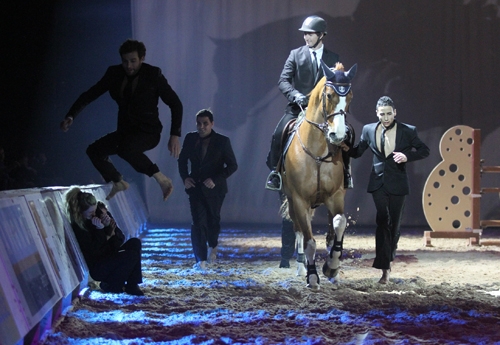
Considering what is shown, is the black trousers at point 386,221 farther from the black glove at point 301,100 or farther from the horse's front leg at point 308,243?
the black glove at point 301,100

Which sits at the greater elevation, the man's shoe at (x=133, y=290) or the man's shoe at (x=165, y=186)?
the man's shoe at (x=165, y=186)

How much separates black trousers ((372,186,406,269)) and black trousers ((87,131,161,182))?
193cm

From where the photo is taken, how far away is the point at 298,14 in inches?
524

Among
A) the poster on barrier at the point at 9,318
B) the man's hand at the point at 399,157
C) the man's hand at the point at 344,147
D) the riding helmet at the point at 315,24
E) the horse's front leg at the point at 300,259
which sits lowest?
the horse's front leg at the point at 300,259

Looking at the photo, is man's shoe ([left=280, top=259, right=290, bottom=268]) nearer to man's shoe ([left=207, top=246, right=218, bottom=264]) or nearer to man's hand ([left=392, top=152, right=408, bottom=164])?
man's shoe ([left=207, top=246, right=218, bottom=264])

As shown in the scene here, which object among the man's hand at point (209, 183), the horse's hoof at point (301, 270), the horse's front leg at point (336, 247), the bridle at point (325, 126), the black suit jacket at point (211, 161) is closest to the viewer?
the bridle at point (325, 126)

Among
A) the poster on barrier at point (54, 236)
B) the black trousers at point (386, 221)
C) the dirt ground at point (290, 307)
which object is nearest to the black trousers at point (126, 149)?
the poster on barrier at point (54, 236)

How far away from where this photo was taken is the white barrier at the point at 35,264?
10.4 feet

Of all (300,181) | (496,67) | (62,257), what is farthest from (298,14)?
(62,257)

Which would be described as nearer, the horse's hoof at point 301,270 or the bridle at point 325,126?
the bridle at point 325,126

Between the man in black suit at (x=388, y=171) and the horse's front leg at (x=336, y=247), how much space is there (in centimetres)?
36

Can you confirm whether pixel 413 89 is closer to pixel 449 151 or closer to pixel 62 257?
pixel 449 151

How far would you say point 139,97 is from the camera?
519cm

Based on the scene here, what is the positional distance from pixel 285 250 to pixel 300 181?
166cm
